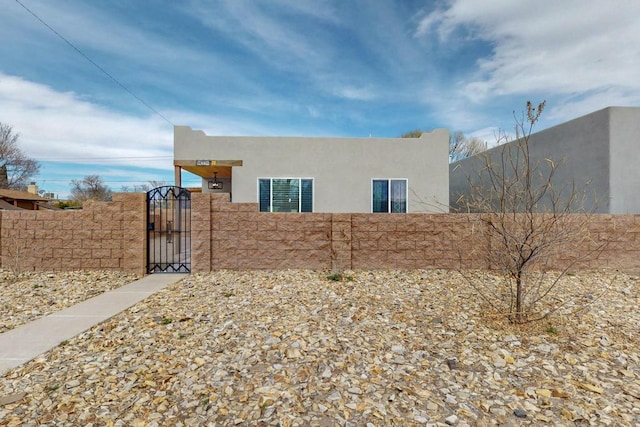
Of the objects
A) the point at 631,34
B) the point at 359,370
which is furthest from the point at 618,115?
the point at 359,370

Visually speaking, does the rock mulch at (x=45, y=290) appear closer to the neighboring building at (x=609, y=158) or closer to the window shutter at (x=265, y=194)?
the window shutter at (x=265, y=194)

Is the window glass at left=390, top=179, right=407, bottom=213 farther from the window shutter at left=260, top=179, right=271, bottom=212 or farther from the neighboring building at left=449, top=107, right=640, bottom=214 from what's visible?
the window shutter at left=260, top=179, right=271, bottom=212

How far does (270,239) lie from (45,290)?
464cm

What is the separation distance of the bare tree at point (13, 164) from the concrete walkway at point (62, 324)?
39.3 m

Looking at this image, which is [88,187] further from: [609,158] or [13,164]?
[609,158]

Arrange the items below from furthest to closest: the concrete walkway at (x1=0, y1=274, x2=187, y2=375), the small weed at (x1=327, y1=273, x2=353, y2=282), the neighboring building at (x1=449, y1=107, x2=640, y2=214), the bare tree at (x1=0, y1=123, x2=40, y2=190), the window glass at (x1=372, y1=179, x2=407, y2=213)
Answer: the bare tree at (x1=0, y1=123, x2=40, y2=190) < the window glass at (x1=372, y1=179, x2=407, y2=213) < the neighboring building at (x1=449, y1=107, x2=640, y2=214) < the small weed at (x1=327, y1=273, x2=353, y2=282) < the concrete walkway at (x1=0, y1=274, x2=187, y2=375)

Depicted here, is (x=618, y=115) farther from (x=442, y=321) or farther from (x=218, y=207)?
(x=218, y=207)

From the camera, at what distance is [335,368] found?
9.77 ft

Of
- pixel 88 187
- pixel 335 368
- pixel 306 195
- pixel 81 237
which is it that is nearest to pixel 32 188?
pixel 88 187

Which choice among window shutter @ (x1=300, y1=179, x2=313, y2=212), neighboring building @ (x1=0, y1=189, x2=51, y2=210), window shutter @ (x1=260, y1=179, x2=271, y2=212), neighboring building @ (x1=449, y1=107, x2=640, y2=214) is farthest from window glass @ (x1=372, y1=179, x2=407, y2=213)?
neighboring building @ (x1=0, y1=189, x2=51, y2=210)

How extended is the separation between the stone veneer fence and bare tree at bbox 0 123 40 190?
35518 millimetres

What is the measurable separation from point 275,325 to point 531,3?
10.3 metres

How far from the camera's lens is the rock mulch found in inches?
184

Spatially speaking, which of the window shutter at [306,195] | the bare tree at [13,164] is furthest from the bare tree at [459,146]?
the bare tree at [13,164]
